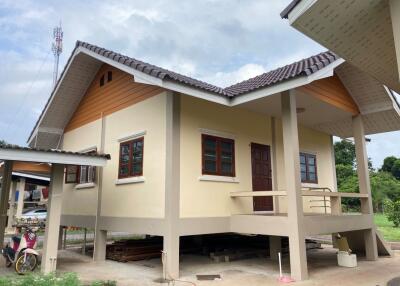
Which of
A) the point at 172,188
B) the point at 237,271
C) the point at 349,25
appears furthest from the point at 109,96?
the point at 349,25

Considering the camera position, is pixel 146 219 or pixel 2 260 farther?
pixel 2 260

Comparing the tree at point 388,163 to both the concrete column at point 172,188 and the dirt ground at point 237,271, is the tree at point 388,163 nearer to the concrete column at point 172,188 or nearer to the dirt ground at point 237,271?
the dirt ground at point 237,271

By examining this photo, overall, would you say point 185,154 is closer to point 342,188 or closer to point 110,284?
point 110,284

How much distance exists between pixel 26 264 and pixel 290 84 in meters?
7.69

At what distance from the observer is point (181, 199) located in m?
8.34

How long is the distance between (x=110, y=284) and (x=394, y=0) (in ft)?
20.5

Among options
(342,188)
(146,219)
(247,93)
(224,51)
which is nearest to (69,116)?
(146,219)

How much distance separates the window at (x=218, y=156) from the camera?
9.23m

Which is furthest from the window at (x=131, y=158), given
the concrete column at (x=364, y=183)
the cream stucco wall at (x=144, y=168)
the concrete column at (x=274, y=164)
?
the concrete column at (x=364, y=183)

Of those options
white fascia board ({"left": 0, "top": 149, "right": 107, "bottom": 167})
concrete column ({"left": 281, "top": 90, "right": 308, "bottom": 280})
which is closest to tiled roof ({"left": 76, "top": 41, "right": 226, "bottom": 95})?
concrete column ({"left": 281, "top": 90, "right": 308, "bottom": 280})

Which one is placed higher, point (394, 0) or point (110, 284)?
point (394, 0)

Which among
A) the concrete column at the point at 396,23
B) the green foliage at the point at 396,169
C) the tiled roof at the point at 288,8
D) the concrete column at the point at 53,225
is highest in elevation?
the green foliage at the point at 396,169

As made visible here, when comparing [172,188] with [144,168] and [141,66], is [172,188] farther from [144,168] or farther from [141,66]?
[141,66]

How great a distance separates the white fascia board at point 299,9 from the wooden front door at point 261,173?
674 centimetres
